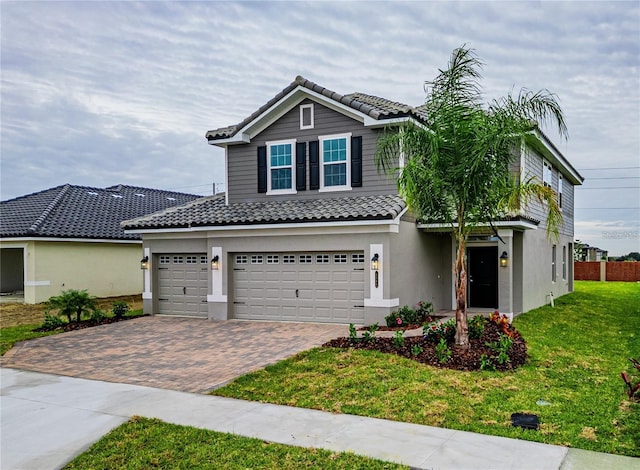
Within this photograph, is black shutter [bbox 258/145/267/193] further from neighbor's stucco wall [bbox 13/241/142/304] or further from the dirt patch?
neighbor's stucco wall [bbox 13/241/142/304]

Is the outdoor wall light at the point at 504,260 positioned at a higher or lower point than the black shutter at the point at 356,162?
lower

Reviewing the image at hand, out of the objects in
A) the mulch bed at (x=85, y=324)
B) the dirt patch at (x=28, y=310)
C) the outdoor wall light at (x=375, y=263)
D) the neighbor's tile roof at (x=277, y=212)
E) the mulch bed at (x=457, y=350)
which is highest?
the neighbor's tile roof at (x=277, y=212)

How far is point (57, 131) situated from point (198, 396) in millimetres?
23437

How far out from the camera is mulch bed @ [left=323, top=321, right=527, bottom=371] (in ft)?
29.5

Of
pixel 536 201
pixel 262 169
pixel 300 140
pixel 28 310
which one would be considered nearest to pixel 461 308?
pixel 300 140

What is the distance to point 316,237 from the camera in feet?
46.7

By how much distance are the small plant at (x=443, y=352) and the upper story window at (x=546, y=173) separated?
11314 millimetres

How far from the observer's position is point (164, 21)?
13.8 meters

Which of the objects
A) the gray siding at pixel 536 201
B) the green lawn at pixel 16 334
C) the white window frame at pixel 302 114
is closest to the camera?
the green lawn at pixel 16 334

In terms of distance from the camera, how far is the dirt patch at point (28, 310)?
16562mm

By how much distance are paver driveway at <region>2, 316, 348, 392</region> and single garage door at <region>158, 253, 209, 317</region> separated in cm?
136

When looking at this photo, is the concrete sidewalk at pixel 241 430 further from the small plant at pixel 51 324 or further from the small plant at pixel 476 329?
the small plant at pixel 51 324

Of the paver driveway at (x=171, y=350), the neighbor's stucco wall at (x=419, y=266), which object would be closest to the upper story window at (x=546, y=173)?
the neighbor's stucco wall at (x=419, y=266)

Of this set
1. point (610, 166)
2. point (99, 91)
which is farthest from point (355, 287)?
point (610, 166)
